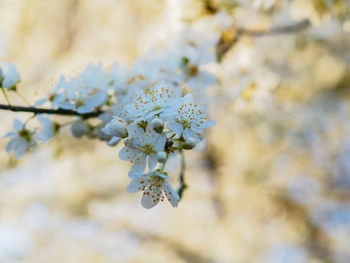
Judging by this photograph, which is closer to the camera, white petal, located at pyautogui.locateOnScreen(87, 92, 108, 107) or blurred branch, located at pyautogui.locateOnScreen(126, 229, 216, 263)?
white petal, located at pyautogui.locateOnScreen(87, 92, 108, 107)

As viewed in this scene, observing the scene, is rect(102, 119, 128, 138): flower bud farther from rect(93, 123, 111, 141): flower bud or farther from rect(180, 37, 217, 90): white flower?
rect(180, 37, 217, 90): white flower

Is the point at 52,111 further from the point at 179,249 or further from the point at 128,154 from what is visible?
the point at 179,249

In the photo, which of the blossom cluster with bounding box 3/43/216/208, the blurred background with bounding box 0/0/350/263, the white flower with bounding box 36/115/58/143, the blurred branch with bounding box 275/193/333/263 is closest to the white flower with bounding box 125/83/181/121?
the blossom cluster with bounding box 3/43/216/208

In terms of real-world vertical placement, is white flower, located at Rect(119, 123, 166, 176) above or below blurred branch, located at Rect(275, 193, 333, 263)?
below

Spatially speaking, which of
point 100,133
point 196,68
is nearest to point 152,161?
point 100,133

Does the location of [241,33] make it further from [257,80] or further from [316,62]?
[316,62]

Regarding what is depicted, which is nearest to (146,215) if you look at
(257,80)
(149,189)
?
(257,80)
